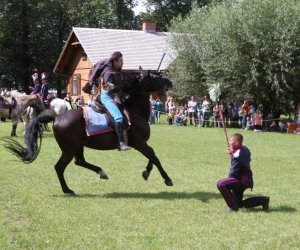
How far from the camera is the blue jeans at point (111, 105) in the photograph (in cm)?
902

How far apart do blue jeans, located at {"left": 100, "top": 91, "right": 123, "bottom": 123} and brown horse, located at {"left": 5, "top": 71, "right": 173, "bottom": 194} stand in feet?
1.21

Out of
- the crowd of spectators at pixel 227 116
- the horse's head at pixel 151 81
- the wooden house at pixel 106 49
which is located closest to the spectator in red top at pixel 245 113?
the crowd of spectators at pixel 227 116

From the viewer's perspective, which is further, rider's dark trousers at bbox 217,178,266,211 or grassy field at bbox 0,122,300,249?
rider's dark trousers at bbox 217,178,266,211

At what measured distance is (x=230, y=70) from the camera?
27609 millimetres

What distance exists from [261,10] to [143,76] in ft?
62.8

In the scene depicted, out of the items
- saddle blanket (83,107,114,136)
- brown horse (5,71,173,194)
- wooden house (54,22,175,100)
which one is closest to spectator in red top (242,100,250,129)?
wooden house (54,22,175,100)

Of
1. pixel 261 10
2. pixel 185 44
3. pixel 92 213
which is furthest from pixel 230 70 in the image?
pixel 92 213

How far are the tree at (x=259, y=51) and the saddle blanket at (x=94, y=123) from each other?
726 inches

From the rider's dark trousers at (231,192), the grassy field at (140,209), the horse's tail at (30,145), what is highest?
the horse's tail at (30,145)

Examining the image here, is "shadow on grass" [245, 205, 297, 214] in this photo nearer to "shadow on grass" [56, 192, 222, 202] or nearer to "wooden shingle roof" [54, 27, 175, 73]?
"shadow on grass" [56, 192, 222, 202]

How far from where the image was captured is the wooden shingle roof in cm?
4328

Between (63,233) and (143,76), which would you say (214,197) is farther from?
(63,233)

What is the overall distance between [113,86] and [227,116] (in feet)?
73.3

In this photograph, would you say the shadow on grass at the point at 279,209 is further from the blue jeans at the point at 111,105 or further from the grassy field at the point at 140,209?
the blue jeans at the point at 111,105
